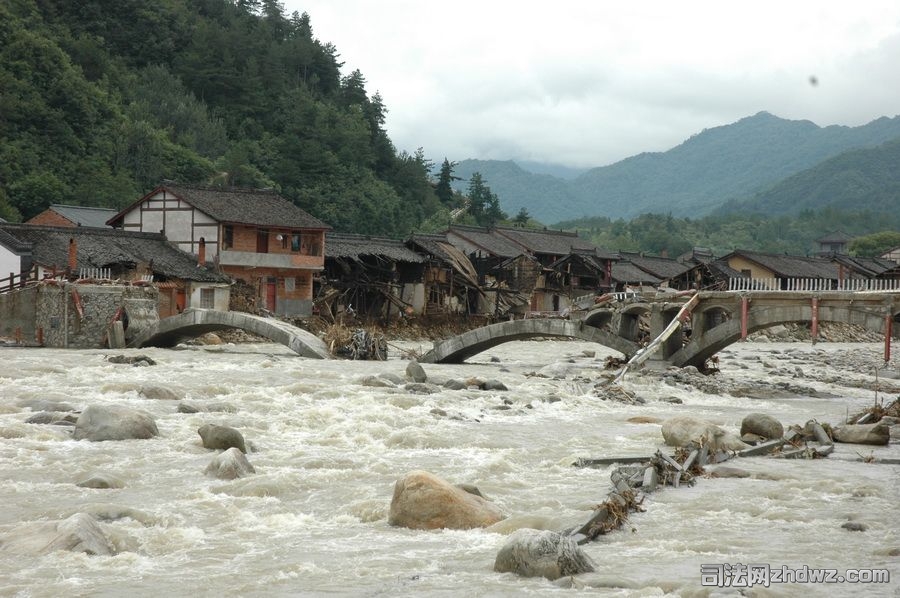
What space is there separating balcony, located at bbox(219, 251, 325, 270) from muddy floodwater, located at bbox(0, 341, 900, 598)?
774 inches

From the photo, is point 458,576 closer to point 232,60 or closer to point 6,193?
point 6,193

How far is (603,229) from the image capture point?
519 feet

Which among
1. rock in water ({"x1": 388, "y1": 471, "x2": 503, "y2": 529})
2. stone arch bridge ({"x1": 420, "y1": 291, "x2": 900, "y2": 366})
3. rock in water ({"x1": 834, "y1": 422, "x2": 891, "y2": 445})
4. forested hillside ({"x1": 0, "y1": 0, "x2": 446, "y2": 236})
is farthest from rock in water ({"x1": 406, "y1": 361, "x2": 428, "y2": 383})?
forested hillside ({"x1": 0, "y1": 0, "x2": 446, "y2": 236})

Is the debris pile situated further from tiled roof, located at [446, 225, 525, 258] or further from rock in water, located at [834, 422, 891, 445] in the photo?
tiled roof, located at [446, 225, 525, 258]

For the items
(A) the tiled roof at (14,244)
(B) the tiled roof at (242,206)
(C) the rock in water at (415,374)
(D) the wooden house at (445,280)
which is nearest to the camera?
(C) the rock in water at (415,374)

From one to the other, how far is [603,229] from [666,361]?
12432cm

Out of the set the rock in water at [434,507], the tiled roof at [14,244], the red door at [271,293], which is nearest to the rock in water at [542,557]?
the rock in water at [434,507]

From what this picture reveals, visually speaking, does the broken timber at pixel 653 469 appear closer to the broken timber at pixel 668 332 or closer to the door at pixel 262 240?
the broken timber at pixel 668 332

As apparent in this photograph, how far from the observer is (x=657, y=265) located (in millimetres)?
83375

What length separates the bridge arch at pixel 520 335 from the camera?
35875 mm

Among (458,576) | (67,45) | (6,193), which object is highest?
(67,45)

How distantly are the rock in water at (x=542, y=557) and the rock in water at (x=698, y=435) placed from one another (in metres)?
7.37

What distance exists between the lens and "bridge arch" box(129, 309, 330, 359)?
112ft

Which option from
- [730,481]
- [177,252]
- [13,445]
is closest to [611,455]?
[730,481]
